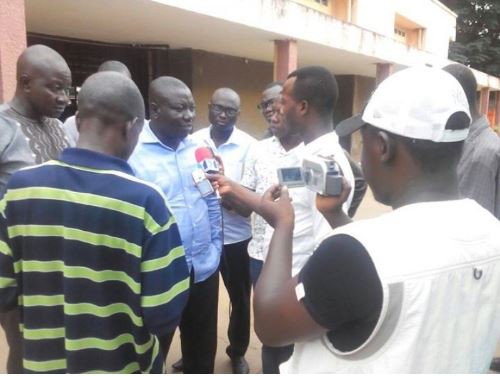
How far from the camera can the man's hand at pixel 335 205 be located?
1521 mm

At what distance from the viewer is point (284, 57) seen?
8086 millimetres

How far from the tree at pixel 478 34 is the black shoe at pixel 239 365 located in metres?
28.6

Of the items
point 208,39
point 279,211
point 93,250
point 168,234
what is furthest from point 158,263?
point 208,39

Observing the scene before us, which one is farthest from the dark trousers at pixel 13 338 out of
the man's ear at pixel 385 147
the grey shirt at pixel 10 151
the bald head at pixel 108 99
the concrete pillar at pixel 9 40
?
the concrete pillar at pixel 9 40

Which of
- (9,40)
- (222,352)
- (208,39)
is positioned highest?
(208,39)

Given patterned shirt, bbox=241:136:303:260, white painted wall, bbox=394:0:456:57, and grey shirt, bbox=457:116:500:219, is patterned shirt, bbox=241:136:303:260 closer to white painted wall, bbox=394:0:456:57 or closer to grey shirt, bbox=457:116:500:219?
grey shirt, bbox=457:116:500:219

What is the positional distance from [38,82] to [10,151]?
0.40 metres

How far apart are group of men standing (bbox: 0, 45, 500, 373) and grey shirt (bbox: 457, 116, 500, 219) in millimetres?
935

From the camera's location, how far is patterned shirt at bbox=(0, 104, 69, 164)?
7.41 feet

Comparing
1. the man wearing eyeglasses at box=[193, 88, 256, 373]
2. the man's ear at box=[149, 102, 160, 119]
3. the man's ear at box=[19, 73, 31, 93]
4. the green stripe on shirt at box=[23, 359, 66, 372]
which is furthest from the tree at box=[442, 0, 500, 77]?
the green stripe on shirt at box=[23, 359, 66, 372]

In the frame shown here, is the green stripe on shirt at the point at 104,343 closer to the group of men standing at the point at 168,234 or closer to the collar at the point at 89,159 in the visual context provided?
the group of men standing at the point at 168,234

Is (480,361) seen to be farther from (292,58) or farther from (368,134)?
(292,58)

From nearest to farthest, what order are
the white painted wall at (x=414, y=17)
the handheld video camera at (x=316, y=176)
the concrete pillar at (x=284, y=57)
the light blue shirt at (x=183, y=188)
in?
the handheld video camera at (x=316, y=176)
the light blue shirt at (x=183, y=188)
the concrete pillar at (x=284, y=57)
the white painted wall at (x=414, y=17)

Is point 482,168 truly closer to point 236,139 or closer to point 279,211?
point 236,139
